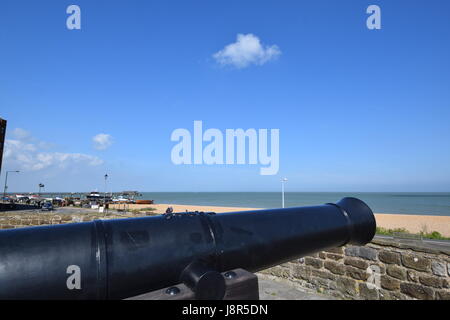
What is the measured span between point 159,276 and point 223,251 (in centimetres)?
40

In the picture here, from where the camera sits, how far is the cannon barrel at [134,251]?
1.29 metres

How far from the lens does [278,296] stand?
4.08 meters

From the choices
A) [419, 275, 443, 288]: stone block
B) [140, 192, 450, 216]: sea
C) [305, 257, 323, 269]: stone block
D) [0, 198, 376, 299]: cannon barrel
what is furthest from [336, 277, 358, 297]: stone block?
[140, 192, 450, 216]: sea

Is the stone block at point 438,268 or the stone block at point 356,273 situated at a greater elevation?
the stone block at point 438,268

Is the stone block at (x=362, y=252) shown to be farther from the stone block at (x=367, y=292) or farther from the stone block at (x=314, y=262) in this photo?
the stone block at (x=314, y=262)

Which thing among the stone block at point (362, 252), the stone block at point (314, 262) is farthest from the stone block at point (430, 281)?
the stone block at point (314, 262)

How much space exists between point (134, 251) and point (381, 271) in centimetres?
352

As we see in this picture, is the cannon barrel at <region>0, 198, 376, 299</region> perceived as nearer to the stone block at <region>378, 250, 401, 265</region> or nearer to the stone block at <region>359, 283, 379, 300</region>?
the stone block at <region>378, 250, 401, 265</region>

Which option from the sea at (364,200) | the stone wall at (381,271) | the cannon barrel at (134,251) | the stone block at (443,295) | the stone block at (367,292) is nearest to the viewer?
the cannon barrel at (134,251)

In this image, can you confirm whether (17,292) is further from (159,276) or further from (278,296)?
(278,296)

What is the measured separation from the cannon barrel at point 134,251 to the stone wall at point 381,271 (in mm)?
2169

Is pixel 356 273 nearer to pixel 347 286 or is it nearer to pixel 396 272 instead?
pixel 347 286

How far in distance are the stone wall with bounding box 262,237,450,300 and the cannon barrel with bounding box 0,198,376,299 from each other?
2169mm
